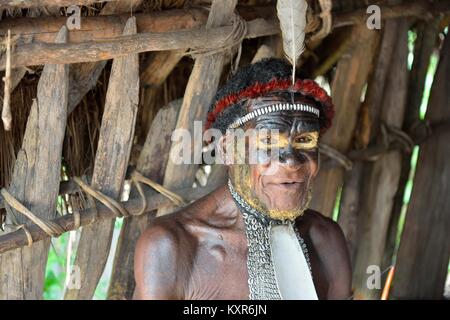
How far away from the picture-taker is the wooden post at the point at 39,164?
10.4 ft

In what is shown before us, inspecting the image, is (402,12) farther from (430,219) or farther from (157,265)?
(157,265)

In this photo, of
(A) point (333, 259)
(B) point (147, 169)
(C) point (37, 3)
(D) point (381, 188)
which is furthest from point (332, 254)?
(C) point (37, 3)

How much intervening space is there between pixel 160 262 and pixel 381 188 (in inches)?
73.0

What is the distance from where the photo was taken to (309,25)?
3750mm

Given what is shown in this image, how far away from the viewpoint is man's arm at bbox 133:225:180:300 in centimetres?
310

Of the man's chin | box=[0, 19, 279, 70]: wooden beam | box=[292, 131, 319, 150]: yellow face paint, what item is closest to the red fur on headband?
box=[292, 131, 319, 150]: yellow face paint

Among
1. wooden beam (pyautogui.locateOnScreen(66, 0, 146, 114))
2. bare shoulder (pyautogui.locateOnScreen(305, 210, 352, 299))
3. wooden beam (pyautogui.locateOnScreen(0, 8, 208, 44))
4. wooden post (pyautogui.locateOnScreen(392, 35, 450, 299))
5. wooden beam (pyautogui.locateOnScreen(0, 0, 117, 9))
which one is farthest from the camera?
wooden post (pyautogui.locateOnScreen(392, 35, 450, 299))

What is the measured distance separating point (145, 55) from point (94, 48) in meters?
0.55

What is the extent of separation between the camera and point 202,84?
11.7 ft

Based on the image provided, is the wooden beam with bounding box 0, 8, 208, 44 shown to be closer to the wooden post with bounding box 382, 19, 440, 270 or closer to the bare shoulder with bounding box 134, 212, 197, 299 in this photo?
the bare shoulder with bounding box 134, 212, 197, 299

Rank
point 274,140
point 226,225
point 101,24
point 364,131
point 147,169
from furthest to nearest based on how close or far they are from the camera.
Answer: point 364,131, point 147,169, point 226,225, point 101,24, point 274,140

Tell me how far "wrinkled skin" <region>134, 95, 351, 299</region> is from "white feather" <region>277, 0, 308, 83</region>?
179 millimetres

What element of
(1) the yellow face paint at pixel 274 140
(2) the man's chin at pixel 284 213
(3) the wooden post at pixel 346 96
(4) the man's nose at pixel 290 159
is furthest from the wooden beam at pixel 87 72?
(3) the wooden post at pixel 346 96
